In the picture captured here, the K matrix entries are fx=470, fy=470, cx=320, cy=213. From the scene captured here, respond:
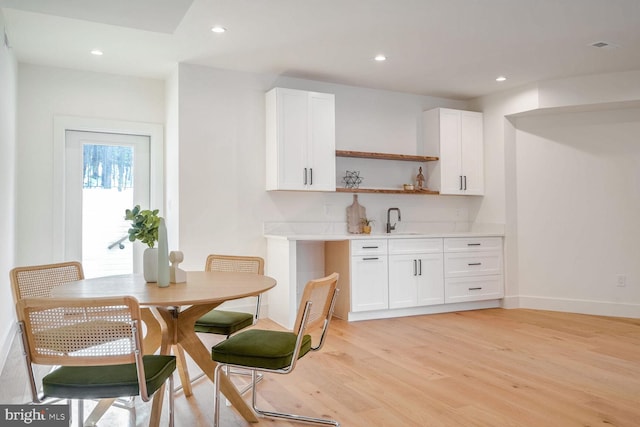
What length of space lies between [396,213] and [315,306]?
366 centimetres

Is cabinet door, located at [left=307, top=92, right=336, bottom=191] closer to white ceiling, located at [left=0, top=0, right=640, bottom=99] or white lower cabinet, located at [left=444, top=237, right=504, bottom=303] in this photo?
white ceiling, located at [left=0, top=0, right=640, bottom=99]

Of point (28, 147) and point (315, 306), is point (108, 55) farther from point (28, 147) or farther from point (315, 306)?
point (315, 306)

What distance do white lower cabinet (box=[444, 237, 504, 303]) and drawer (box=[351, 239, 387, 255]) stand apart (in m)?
0.80

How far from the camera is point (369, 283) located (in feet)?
15.6

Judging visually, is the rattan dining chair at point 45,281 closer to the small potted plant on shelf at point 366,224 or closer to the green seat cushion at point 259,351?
the green seat cushion at point 259,351

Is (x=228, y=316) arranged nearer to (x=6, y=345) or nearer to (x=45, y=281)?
(x=45, y=281)

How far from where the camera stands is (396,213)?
5672mm

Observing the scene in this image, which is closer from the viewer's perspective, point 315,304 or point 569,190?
point 315,304

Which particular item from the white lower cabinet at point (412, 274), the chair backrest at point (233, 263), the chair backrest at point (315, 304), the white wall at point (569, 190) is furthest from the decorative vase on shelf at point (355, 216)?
the chair backrest at point (315, 304)

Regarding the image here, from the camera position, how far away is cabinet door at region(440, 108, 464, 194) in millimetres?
5621

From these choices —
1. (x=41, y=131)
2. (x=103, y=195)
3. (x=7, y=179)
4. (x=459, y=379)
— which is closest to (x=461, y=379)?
(x=459, y=379)

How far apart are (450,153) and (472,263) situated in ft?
4.41

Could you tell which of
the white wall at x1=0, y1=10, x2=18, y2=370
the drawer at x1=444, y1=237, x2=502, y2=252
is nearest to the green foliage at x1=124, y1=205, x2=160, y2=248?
the white wall at x1=0, y1=10, x2=18, y2=370

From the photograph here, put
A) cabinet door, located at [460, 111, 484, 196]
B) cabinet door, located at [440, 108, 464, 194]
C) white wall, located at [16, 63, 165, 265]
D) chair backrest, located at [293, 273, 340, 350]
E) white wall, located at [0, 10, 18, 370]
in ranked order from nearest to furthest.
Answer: chair backrest, located at [293, 273, 340, 350] < white wall, located at [0, 10, 18, 370] < white wall, located at [16, 63, 165, 265] < cabinet door, located at [440, 108, 464, 194] < cabinet door, located at [460, 111, 484, 196]
